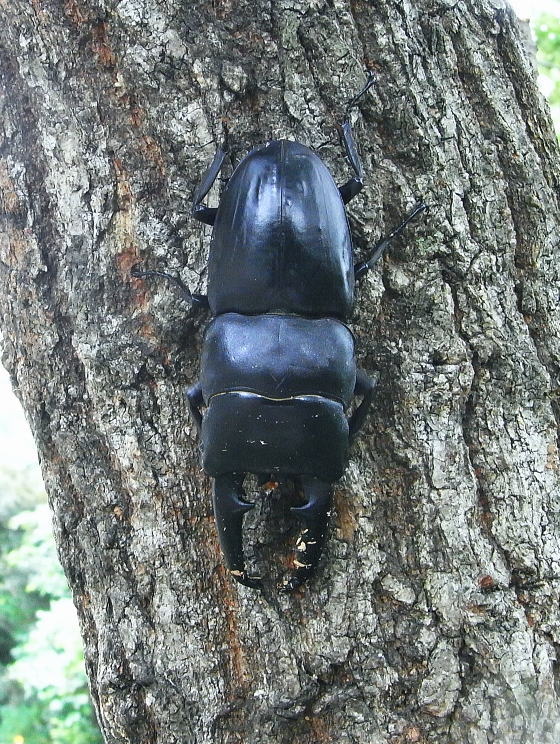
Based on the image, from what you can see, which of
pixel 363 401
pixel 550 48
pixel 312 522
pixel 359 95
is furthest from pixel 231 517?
pixel 550 48

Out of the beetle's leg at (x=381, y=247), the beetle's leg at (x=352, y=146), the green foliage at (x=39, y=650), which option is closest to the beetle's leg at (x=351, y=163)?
the beetle's leg at (x=352, y=146)

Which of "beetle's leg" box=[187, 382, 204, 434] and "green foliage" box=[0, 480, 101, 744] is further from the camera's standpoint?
"green foliage" box=[0, 480, 101, 744]

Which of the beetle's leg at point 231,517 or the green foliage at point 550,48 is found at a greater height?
the green foliage at point 550,48

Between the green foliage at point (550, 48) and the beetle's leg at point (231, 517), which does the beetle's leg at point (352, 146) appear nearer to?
the beetle's leg at point (231, 517)

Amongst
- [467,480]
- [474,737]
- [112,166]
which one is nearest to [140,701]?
[474,737]

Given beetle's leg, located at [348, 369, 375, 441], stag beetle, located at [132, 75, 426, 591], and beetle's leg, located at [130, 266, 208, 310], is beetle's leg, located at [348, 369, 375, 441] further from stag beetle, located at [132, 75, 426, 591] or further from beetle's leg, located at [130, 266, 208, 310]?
beetle's leg, located at [130, 266, 208, 310]

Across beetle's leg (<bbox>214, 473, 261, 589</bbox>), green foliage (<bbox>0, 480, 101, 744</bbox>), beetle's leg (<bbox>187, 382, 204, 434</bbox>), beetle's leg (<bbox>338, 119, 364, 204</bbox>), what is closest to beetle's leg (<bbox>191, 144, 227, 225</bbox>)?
beetle's leg (<bbox>338, 119, 364, 204</bbox>)
